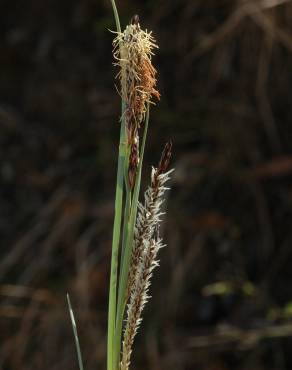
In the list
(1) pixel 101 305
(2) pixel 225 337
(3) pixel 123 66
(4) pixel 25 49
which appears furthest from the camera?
(4) pixel 25 49

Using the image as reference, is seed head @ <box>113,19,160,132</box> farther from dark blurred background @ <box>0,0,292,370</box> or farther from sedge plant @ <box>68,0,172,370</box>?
dark blurred background @ <box>0,0,292,370</box>

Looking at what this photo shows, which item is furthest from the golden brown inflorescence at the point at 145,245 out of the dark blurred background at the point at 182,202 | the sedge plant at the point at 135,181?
the dark blurred background at the point at 182,202

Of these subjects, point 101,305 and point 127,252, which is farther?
point 101,305

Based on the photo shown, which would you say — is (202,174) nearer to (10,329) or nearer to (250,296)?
(250,296)

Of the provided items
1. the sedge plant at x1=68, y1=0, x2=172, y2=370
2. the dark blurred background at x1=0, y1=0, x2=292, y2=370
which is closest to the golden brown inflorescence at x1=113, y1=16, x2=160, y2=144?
the sedge plant at x1=68, y1=0, x2=172, y2=370

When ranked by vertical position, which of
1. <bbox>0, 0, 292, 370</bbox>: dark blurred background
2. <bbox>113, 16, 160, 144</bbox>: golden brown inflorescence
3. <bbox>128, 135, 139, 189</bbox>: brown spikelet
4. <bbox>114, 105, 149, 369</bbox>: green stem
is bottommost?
<bbox>114, 105, 149, 369</bbox>: green stem

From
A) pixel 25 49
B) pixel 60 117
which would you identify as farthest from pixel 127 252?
pixel 25 49

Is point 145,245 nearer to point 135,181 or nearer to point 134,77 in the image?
point 135,181

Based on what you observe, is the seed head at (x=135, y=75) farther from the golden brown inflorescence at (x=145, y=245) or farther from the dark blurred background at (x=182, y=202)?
the dark blurred background at (x=182, y=202)

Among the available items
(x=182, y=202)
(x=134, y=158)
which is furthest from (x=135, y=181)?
(x=182, y=202)
